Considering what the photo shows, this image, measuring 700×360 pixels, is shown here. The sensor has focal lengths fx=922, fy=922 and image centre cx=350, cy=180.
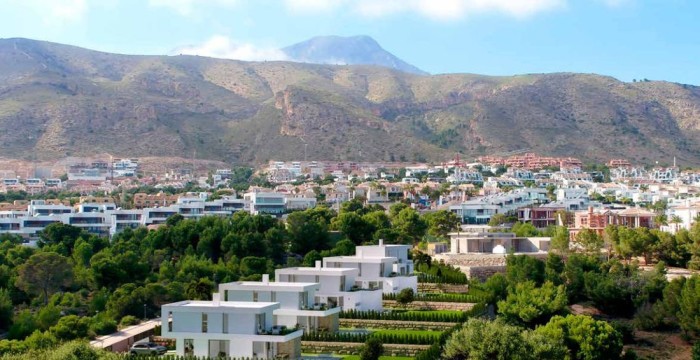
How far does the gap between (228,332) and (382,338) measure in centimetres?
526

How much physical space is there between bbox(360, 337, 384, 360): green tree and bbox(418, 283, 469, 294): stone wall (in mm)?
14100

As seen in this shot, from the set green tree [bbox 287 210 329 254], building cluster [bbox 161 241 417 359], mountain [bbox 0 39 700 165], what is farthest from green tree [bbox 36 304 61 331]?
mountain [bbox 0 39 700 165]

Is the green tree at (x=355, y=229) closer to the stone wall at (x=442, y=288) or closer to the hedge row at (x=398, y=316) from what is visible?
the stone wall at (x=442, y=288)

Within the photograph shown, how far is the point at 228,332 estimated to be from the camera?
24672mm

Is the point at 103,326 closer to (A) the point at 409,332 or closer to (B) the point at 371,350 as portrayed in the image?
(A) the point at 409,332

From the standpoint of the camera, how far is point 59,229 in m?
54.8

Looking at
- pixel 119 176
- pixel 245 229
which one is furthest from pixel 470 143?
pixel 245 229

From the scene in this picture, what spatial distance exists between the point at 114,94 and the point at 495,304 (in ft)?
357

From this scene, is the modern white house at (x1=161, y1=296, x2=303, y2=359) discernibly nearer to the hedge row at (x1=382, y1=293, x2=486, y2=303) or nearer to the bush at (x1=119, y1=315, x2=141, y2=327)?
the bush at (x1=119, y1=315, x2=141, y2=327)

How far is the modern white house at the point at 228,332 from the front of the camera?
24.5 m

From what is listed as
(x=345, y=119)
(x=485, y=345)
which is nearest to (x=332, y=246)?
(x=485, y=345)

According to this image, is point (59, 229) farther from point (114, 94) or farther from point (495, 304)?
point (114, 94)

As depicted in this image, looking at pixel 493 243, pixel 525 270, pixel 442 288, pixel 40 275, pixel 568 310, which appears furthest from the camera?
pixel 493 243

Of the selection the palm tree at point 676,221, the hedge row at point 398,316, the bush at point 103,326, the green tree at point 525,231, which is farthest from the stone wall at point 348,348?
the palm tree at point 676,221
